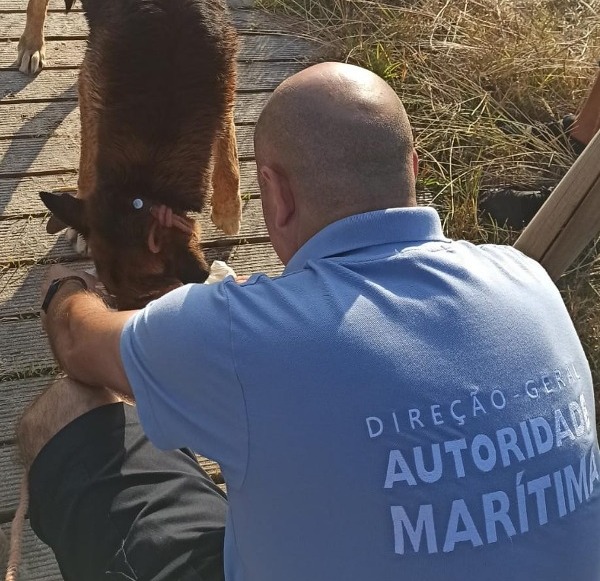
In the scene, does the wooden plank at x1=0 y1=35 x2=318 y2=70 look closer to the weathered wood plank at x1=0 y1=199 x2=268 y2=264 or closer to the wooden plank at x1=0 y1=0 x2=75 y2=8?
the wooden plank at x1=0 y1=0 x2=75 y2=8

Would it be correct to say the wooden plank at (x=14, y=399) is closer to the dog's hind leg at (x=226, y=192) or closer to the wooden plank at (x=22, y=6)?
the dog's hind leg at (x=226, y=192)

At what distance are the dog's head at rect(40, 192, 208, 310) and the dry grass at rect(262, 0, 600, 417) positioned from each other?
5.45ft

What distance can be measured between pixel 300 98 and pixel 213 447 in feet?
2.77

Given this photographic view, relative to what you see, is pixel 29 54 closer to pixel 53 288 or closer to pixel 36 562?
pixel 53 288

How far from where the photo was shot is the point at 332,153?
61.9 inches

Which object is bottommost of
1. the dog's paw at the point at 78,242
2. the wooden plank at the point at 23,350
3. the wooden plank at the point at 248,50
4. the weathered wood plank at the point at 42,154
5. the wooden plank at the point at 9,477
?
the wooden plank at the point at 9,477

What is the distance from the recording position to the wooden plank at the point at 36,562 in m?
2.24

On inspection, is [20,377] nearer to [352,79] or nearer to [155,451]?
[155,451]

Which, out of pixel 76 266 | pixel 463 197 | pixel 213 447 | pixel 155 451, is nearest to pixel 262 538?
pixel 213 447

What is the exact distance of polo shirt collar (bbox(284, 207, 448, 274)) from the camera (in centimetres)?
147

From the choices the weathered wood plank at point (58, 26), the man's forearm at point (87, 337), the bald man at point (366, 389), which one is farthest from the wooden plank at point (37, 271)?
the weathered wood plank at point (58, 26)

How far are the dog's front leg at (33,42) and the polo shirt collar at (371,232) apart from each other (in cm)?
326

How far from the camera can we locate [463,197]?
12.8ft

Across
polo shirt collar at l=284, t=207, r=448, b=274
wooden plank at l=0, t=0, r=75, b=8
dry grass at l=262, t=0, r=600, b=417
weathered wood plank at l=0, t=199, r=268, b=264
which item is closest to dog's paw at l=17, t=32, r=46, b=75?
wooden plank at l=0, t=0, r=75, b=8
